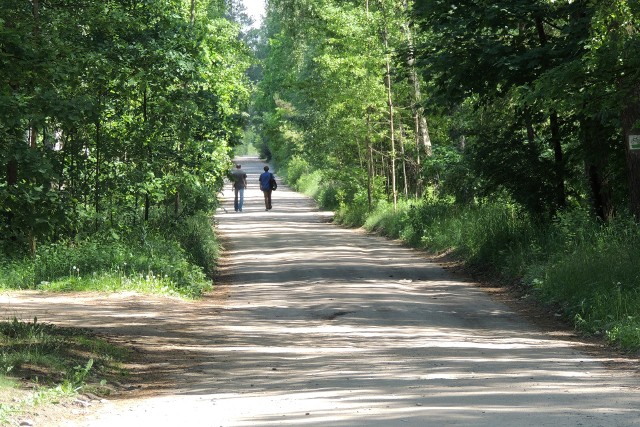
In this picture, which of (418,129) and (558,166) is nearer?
A: (558,166)

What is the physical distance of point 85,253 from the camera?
69.3ft

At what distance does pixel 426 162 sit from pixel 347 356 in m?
18.0

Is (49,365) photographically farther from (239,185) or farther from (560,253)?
(239,185)

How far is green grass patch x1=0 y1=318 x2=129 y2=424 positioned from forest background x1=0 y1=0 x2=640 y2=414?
0.32 m

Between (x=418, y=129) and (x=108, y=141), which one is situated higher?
(x=418, y=129)

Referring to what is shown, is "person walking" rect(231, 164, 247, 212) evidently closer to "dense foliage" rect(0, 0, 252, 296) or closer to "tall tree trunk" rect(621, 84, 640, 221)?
"dense foliage" rect(0, 0, 252, 296)

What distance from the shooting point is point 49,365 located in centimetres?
1080

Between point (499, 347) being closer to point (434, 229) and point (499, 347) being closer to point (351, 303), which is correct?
point (351, 303)

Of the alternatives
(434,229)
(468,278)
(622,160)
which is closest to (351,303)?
(468,278)

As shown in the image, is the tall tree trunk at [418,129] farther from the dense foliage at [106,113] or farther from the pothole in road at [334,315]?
the pothole in road at [334,315]

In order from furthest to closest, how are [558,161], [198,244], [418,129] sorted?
[418,129]
[198,244]
[558,161]

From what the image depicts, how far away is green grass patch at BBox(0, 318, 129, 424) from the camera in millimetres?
9422

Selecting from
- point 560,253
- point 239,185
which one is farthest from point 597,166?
point 239,185

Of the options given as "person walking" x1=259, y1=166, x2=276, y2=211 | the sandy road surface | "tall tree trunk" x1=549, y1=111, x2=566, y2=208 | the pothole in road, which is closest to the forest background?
"tall tree trunk" x1=549, y1=111, x2=566, y2=208
